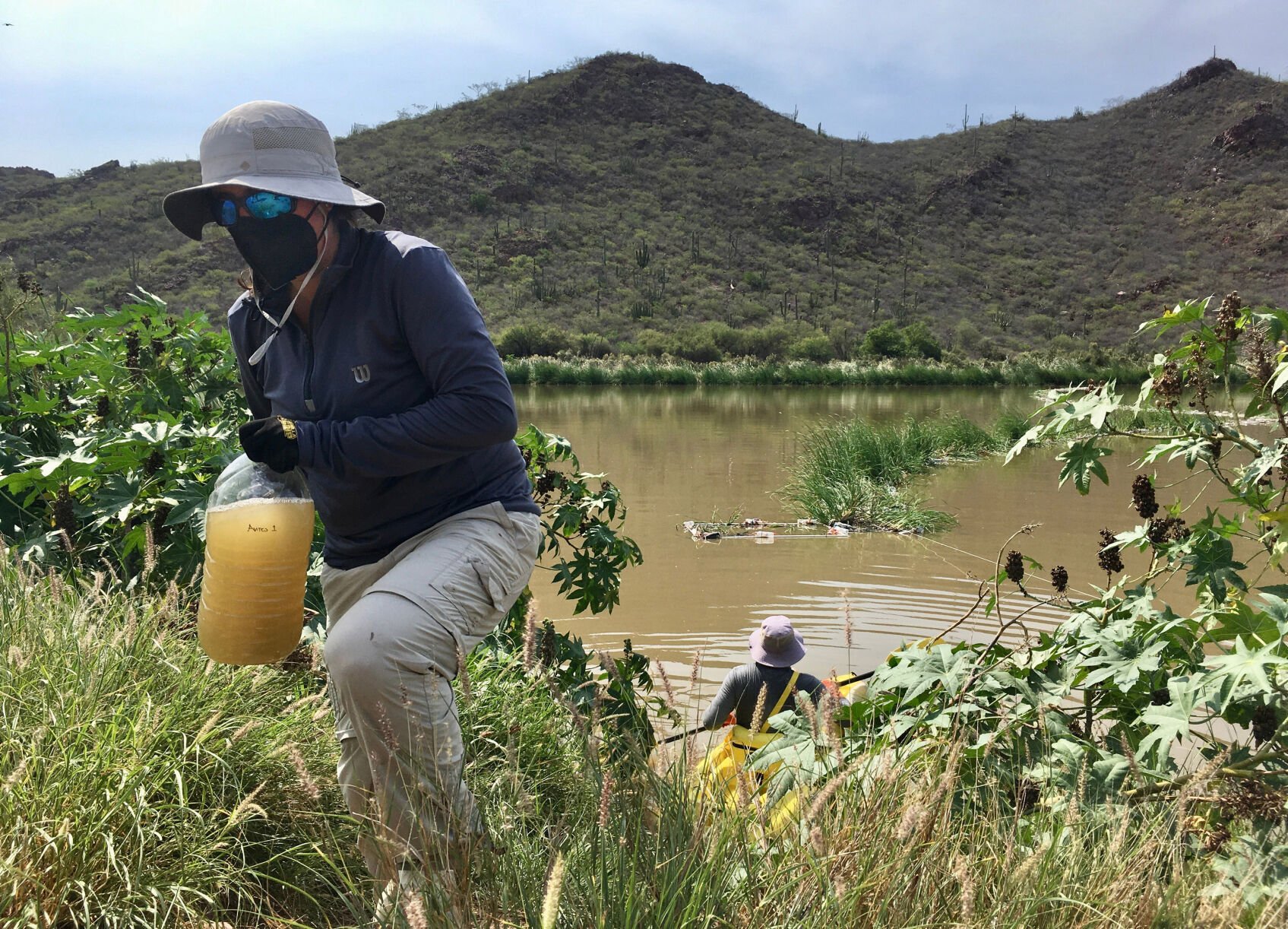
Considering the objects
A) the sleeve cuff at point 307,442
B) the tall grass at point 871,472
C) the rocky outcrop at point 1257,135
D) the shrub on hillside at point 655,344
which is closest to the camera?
the sleeve cuff at point 307,442

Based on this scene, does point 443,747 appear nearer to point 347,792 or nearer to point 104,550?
point 347,792

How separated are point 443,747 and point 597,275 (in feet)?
233

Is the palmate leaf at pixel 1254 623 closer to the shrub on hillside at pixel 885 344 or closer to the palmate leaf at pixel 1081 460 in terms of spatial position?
the palmate leaf at pixel 1081 460

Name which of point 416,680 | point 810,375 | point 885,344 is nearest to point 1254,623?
point 416,680

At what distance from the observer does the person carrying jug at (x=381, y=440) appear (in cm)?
227

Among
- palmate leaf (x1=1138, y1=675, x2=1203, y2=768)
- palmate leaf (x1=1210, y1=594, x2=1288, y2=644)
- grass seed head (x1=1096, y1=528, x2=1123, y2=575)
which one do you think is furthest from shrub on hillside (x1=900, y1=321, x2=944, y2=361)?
palmate leaf (x1=1138, y1=675, x2=1203, y2=768)

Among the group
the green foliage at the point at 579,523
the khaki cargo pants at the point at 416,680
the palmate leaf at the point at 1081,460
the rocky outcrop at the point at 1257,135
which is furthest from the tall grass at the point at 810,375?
the rocky outcrop at the point at 1257,135

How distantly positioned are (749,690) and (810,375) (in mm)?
39273

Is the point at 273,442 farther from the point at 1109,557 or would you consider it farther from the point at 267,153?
the point at 1109,557

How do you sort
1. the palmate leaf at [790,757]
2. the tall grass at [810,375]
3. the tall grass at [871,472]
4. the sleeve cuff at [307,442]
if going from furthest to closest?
the tall grass at [810,375]
the tall grass at [871,472]
the palmate leaf at [790,757]
the sleeve cuff at [307,442]

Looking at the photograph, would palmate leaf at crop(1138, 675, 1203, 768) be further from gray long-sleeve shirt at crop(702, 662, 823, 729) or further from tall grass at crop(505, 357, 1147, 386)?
tall grass at crop(505, 357, 1147, 386)

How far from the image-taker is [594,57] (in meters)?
116

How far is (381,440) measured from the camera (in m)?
2.38

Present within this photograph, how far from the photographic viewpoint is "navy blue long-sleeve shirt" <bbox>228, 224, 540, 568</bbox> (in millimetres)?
2412
